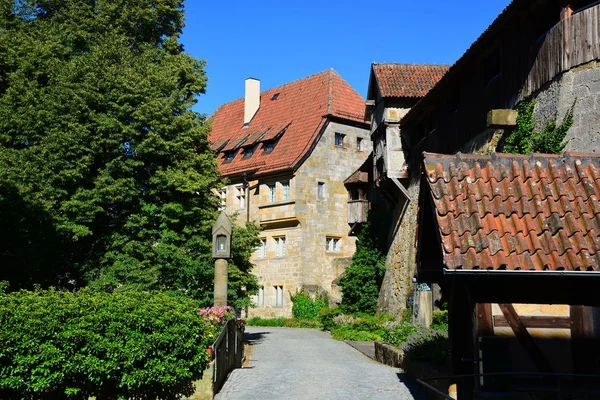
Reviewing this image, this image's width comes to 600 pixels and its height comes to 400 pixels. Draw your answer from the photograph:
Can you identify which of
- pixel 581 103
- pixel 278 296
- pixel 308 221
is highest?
pixel 308 221

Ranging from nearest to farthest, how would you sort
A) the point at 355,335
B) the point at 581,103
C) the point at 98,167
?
1. the point at 581,103
2. the point at 98,167
3. the point at 355,335

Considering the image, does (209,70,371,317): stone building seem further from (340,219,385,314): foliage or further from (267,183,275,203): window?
(340,219,385,314): foliage

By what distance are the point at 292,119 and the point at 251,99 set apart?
5430 millimetres

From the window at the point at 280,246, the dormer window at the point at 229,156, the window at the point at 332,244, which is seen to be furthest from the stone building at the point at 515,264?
the dormer window at the point at 229,156

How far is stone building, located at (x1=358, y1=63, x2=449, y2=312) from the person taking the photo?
25984 millimetres

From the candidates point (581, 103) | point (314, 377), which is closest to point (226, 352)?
point (314, 377)

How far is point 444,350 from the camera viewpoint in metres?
12.7

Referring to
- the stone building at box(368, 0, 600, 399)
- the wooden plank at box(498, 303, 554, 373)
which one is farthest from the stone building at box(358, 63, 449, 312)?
the wooden plank at box(498, 303, 554, 373)

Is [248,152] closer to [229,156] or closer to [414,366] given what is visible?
[229,156]

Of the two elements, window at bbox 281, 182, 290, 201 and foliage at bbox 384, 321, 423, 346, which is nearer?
foliage at bbox 384, 321, 423, 346

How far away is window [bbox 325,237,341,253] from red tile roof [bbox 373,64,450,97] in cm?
1221

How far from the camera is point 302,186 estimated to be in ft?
118

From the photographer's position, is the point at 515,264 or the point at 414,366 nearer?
the point at 515,264

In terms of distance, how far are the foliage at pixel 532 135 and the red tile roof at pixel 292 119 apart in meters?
19.9
